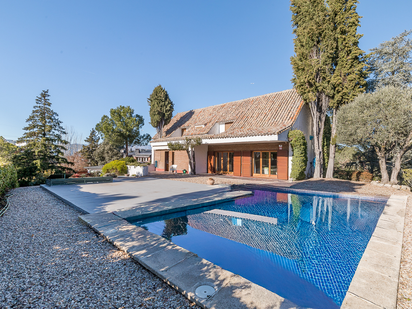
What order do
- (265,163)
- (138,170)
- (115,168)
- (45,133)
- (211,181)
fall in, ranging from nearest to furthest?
(211,181)
(45,133)
(265,163)
(138,170)
(115,168)

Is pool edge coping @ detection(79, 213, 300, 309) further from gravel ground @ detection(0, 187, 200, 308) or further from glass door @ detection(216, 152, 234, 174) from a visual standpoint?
glass door @ detection(216, 152, 234, 174)

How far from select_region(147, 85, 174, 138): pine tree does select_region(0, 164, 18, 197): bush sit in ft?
46.6

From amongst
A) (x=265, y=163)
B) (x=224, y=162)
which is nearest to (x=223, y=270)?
(x=265, y=163)

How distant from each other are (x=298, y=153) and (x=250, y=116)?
17.4ft

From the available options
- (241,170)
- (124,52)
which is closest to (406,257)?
(241,170)

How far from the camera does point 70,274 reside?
2840 millimetres

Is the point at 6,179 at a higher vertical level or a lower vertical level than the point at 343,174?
higher

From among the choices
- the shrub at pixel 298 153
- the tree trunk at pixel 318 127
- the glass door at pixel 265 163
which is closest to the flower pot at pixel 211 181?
the shrub at pixel 298 153

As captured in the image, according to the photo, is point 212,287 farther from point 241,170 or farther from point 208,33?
point 208,33

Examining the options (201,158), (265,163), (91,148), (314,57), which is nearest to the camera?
(314,57)

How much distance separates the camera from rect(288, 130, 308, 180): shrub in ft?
46.1

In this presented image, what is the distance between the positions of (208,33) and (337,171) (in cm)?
1578

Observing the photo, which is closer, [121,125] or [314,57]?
[314,57]

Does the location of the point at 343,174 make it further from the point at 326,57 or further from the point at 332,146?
the point at 326,57
